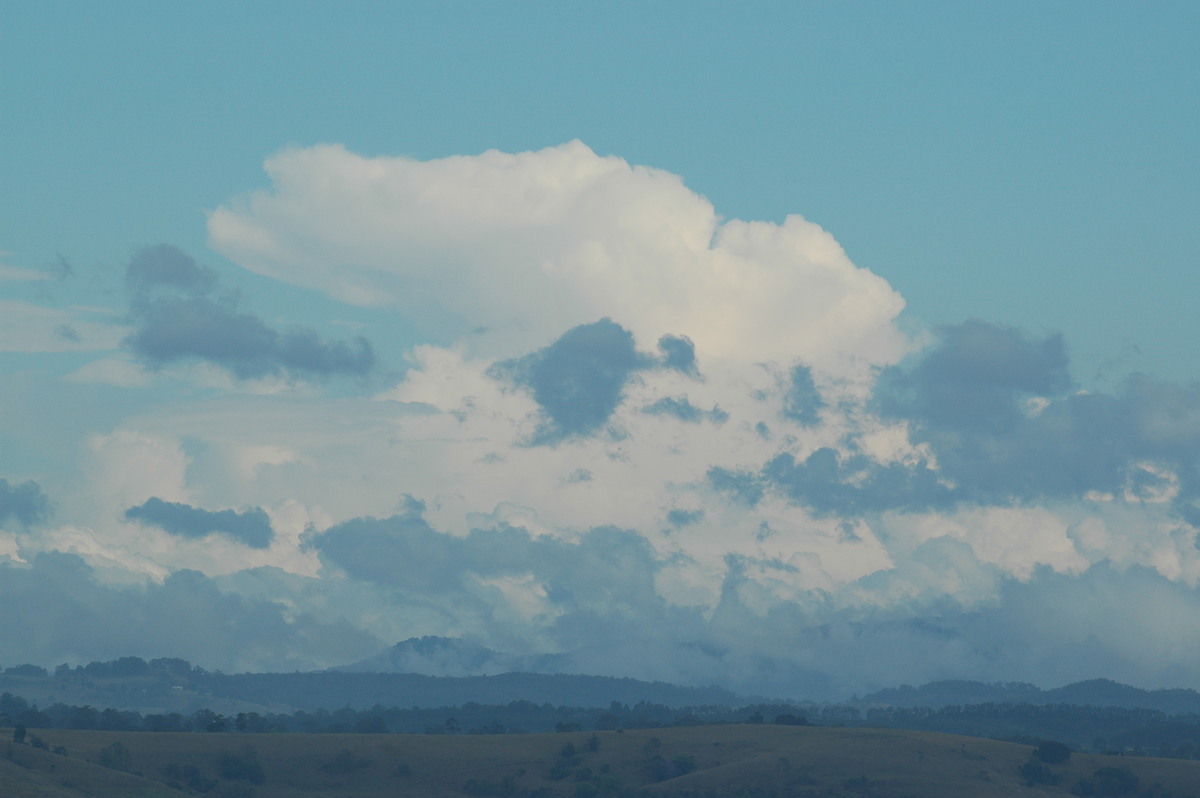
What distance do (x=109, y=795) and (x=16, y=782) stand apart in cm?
1901

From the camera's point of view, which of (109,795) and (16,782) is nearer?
(16,782)

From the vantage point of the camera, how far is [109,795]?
19800 centimetres

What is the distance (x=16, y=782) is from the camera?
181125mm
